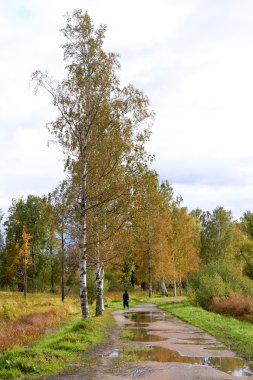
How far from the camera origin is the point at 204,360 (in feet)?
45.2

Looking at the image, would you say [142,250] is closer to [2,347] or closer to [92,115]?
[92,115]

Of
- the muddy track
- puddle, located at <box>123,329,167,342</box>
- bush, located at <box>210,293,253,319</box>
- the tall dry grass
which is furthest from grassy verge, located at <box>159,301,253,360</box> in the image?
the tall dry grass

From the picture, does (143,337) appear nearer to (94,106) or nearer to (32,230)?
(94,106)

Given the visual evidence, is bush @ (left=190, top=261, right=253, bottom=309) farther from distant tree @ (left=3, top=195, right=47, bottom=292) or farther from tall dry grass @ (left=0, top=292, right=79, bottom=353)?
distant tree @ (left=3, top=195, right=47, bottom=292)

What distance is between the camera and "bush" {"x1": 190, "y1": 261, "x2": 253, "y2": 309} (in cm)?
3441

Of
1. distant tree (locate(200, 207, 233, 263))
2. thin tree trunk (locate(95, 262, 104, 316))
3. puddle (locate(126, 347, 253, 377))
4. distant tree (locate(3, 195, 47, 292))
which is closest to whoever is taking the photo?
puddle (locate(126, 347, 253, 377))

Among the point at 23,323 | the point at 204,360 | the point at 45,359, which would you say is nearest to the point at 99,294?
the point at 23,323

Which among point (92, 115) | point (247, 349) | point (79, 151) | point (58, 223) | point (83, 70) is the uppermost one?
point (83, 70)

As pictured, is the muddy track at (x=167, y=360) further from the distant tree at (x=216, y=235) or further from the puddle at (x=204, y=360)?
the distant tree at (x=216, y=235)

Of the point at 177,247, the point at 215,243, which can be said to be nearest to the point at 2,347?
the point at 177,247

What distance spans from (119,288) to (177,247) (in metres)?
20.3

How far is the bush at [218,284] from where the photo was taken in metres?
34.4

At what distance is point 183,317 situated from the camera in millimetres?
29312

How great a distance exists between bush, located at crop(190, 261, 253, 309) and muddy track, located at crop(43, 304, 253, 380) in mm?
13709
